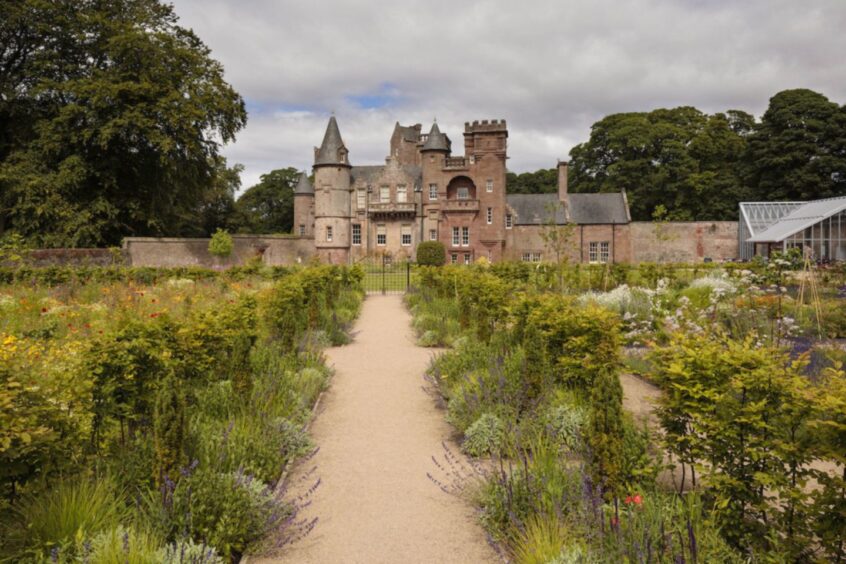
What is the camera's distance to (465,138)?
4347 cm

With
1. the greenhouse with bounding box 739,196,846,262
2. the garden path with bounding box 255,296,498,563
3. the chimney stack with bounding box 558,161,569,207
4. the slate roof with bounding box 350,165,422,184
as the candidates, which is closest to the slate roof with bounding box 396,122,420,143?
the slate roof with bounding box 350,165,422,184

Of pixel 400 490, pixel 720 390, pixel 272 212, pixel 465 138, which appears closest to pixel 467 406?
pixel 400 490

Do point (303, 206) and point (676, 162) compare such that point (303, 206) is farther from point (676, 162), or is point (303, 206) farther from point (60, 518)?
point (60, 518)

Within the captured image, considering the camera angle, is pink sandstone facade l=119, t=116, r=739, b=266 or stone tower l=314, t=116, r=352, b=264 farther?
stone tower l=314, t=116, r=352, b=264

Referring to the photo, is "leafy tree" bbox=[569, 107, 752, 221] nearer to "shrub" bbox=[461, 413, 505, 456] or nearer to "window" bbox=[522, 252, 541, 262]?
"window" bbox=[522, 252, 541, 262]

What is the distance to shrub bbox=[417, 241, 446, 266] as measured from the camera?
4103 cm

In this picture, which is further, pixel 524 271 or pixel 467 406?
pixel 524 271

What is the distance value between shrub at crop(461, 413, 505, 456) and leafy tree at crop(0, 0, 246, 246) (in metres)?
27.8

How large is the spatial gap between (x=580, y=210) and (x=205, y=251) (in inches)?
1120

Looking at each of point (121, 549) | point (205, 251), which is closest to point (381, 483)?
point (121, 549)

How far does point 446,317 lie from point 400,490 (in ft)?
28.9

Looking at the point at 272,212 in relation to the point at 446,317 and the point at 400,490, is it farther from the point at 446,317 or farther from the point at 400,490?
the point at 400,490

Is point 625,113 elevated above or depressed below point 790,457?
above

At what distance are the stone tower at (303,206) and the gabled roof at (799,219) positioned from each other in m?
38.6
